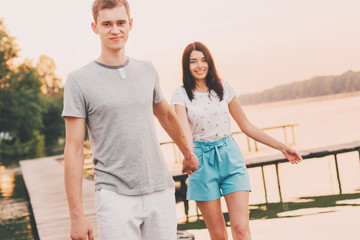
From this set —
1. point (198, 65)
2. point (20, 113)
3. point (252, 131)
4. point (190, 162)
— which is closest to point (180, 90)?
point (198, 65)

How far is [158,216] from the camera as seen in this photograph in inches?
91.5

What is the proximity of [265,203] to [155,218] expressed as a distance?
7.89m

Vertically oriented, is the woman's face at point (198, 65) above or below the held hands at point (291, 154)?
above

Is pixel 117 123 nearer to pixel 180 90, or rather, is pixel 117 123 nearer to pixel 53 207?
pixel 180 90

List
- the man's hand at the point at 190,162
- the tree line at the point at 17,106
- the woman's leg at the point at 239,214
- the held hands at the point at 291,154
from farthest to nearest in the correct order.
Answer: the tree line at the point at 17,106 → the held hands at the point at 291,154 → the woman's leg at the point at 239,214 → the man's hand at the point at 190,162

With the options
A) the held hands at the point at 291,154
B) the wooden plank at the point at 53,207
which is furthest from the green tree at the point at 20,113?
the held hands at the point at 291,154

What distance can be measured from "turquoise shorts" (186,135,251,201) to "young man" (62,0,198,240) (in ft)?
5.01

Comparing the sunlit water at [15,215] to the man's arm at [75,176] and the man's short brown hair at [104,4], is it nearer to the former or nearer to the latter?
the man's arm at [75,176]

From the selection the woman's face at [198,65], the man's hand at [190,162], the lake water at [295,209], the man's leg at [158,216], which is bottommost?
the lake water at [295,209]

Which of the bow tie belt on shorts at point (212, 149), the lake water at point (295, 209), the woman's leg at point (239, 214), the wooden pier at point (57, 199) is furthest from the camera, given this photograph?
the lake water at point (295, 209)

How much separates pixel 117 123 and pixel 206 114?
5.74 feet

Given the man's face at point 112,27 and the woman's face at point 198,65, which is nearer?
the man's face at point 112,27

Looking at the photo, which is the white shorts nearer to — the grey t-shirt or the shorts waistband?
the grey t-shirt

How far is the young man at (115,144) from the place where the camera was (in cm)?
224
